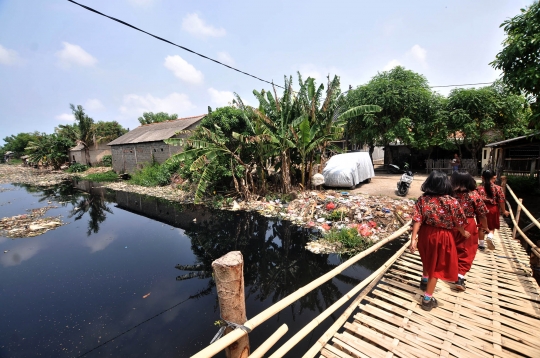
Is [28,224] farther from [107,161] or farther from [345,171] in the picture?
[107,161]

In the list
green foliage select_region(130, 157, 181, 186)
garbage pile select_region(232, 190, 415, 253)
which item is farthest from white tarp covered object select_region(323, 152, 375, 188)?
green foliage select_region(130, 157, 181, 186)

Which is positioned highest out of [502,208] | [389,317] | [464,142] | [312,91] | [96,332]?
[312,91]

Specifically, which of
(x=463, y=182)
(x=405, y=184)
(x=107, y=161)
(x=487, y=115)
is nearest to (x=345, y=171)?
(x=405, y=184)

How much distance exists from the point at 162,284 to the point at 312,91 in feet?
26.5

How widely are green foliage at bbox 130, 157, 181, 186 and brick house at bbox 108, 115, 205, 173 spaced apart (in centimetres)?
106

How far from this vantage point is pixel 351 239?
19.7 ft

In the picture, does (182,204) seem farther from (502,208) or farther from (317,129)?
(502,208)

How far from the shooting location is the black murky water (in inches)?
140

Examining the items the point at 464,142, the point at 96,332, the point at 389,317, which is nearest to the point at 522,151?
the point at 464,142

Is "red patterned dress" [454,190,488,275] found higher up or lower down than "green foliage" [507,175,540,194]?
higher up

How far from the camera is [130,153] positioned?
20.2 meters

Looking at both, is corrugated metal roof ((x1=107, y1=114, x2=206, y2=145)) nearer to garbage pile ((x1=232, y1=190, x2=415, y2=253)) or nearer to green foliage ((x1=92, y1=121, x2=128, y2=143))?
green foliage ((x1=92, y1=121, x2=128, y2=143))

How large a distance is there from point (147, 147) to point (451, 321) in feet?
66.2

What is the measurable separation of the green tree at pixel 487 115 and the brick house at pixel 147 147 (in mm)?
17342
